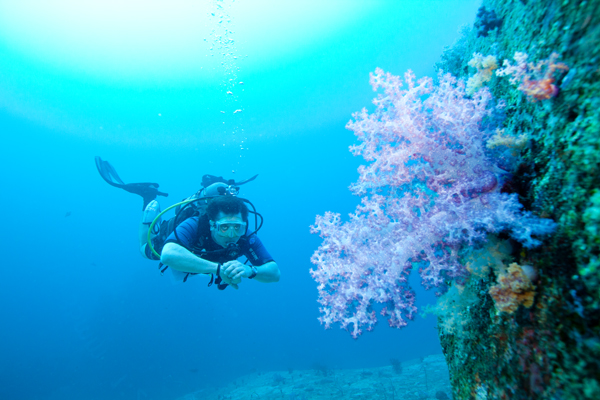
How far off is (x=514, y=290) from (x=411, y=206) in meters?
0.84

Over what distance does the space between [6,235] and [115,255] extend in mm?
21173

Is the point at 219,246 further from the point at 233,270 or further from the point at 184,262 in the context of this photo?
the point at 233,270

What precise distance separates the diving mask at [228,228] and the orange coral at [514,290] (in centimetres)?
346

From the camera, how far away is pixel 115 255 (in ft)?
212

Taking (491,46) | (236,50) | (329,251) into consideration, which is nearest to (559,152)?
(491,46)

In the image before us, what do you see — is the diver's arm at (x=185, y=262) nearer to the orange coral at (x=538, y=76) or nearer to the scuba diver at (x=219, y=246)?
the scuba diver at (x=219, y=246)

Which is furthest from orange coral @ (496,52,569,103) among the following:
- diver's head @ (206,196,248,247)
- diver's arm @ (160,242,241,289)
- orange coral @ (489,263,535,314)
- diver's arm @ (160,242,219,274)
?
diver's head @ (206,196,248,247)

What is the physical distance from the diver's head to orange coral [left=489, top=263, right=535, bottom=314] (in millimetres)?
3452

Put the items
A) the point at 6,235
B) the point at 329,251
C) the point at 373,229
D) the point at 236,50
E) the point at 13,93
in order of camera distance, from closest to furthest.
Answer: the point at 373,229 → the point at 329,251 → the point at 236,50 → the point at 13,93 → the point at 6,235

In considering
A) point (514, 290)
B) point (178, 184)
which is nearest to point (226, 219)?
point (514, 290)

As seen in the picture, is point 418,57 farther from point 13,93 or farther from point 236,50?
point 13,93

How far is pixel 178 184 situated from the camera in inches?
2847

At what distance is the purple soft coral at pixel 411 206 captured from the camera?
1.62m

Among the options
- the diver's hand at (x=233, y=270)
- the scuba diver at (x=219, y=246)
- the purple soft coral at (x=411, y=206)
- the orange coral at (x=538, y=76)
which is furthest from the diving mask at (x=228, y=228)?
the orange coral at (x=538, y=76)
